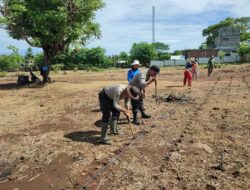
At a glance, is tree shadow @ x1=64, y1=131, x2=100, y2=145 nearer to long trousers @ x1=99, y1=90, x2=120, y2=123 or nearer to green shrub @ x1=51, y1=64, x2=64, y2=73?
long trousers @ x1=99, y1=90, x2=120, y2=123

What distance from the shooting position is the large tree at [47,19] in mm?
19125

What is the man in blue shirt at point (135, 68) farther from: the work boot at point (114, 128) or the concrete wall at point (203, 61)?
the concrete wall at point (203, 61)

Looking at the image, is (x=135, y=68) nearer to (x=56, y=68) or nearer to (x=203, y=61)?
(x=56, y=68)

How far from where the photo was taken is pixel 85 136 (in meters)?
7.71

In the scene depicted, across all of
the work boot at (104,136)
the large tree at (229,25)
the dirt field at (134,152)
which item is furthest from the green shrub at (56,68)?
the large tree at (229,25)

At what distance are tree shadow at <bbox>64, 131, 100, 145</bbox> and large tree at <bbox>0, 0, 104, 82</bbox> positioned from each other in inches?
486

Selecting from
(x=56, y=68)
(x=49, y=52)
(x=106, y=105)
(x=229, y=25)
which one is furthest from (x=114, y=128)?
(x=229, y=25)

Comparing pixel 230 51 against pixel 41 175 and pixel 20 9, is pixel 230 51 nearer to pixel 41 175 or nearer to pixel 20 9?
pixel 20 9

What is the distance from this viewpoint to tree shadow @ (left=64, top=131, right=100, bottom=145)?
7.37 meters

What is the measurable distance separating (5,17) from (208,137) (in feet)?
52.9

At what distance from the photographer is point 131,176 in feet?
17.6

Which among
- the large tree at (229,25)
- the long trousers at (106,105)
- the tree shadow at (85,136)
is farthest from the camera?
the large tree at (229,25)

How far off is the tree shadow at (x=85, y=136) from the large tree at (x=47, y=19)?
12333mm

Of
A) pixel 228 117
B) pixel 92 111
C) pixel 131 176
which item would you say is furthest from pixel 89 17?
pixel 131 176
